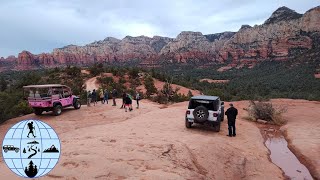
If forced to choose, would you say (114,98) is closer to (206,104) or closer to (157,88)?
(206,104)

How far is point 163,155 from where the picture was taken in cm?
1074

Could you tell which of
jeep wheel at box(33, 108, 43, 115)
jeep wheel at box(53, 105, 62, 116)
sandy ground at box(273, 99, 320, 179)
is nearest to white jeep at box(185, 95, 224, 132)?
sandy ground at box(273, 99, 320, 179)

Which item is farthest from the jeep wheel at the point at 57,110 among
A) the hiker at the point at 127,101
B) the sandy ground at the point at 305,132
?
the sandy ground at the point at 305,132

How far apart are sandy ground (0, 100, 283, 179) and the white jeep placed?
1.69 ft

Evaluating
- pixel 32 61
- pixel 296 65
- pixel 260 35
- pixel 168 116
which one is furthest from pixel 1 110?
pixel 32 61

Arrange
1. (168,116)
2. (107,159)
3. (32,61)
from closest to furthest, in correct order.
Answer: (107,159) < (168,116) < (32,61)

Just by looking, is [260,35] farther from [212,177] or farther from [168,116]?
[212,177]

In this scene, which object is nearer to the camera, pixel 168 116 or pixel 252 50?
pixel 168 116

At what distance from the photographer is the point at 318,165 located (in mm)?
12016

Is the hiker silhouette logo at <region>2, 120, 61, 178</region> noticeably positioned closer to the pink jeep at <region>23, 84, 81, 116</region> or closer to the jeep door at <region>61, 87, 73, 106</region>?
the pink jeep at <region>23, 84, 81, 116</region>

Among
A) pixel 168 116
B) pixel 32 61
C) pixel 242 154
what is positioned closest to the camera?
pixel 242 154

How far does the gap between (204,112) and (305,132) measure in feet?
19.8

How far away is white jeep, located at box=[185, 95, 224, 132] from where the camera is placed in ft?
52.1

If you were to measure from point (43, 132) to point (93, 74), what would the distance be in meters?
53.9
